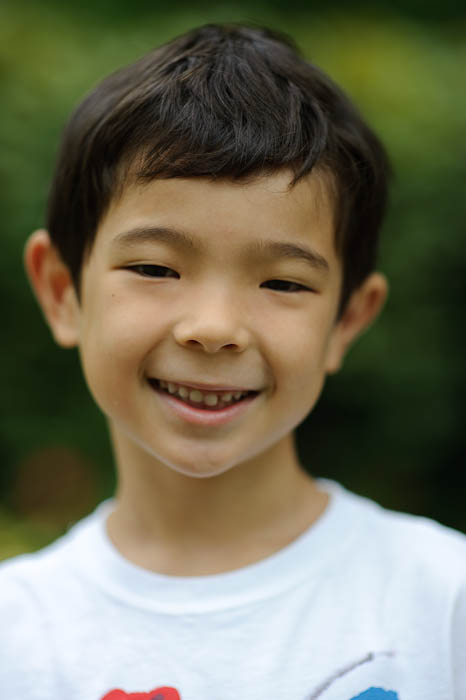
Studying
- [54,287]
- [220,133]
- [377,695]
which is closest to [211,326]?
[220,133]

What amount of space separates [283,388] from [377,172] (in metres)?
0.59

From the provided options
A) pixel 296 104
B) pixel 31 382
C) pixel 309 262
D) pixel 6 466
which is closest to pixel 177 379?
pixel 309 262

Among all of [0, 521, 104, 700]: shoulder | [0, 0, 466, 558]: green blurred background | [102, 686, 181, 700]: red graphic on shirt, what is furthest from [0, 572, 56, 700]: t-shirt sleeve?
[0, 0, 466, 558]: green blurred background

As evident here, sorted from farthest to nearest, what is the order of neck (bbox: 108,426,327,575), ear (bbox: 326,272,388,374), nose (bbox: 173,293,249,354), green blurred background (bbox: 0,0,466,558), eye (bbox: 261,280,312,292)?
green blurred background (bbox: 0,0,466,558) < ear (bbox: 326,272,388,374) < neck (bbox: 108,426,327,575) < eye (bbox: 261,280,312,292) < nose (bbox: 173,293,249,354)

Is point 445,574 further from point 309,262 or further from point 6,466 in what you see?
point 6,466

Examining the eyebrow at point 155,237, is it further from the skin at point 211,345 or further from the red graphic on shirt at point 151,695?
the red graphic on shirt at point 151,695

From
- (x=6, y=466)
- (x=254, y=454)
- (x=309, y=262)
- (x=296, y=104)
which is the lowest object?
(x=6, y=466)

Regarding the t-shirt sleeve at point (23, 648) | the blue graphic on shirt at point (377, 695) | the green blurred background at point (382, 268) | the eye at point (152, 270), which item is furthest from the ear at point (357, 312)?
the green blurred background at point (382, 268)

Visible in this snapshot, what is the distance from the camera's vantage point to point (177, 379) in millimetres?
1688

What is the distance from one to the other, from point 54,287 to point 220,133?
66 cm

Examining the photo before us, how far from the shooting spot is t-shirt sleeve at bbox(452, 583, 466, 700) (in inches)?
65.8

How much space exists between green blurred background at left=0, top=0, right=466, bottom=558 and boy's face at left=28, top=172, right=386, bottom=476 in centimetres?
183

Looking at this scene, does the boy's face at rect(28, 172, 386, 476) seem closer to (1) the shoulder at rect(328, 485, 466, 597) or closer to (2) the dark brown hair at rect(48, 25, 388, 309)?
(2) the dark brown hair at rect(48, 25, 388, 309)

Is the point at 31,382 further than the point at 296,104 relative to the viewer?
Yes
